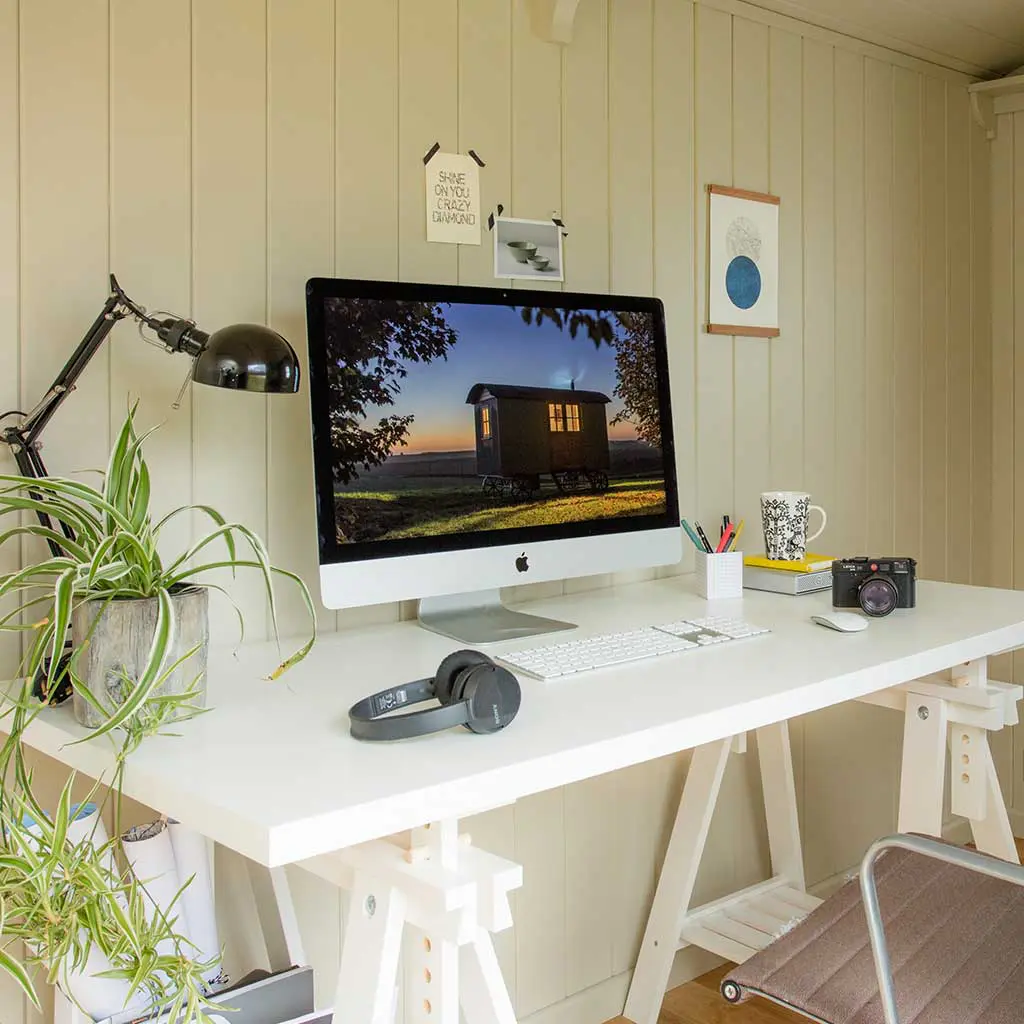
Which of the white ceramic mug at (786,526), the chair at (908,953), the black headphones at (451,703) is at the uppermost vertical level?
the white ceramic mug at (786,526)

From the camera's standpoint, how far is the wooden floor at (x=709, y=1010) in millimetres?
2111

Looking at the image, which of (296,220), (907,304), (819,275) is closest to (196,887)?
(296,220)

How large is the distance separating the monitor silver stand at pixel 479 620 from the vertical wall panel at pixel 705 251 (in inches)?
27.8

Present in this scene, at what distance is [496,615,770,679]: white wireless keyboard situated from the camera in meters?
1.36

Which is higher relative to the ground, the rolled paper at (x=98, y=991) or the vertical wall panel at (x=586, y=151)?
the vertical wall panel at (x=586, y=151)

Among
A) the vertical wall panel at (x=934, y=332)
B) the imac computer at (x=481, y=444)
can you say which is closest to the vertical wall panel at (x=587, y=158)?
the imac computer at (x=481, y=444)

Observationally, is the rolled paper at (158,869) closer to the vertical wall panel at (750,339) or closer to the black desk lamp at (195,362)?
the black desk lamp at (195,362)

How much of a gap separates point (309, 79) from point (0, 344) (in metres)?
0.65

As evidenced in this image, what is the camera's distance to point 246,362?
1.27 meters

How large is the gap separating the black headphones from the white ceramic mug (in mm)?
1048

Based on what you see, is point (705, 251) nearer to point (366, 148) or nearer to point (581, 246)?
point (581, 246)

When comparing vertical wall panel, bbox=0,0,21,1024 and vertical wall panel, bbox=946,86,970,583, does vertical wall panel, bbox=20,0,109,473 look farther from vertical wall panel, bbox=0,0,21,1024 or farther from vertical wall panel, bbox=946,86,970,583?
vertical wall panel, bbox=946,86,970,583

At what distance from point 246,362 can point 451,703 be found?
19.7 inches

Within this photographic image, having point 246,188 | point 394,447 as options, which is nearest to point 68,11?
point 246,188
